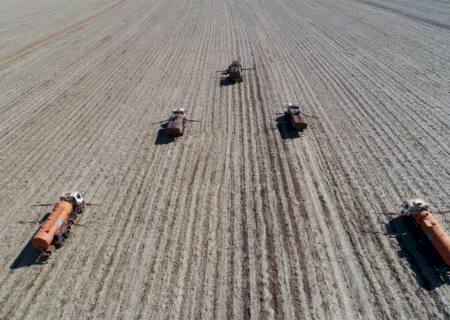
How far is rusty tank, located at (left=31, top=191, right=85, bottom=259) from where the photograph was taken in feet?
31.7

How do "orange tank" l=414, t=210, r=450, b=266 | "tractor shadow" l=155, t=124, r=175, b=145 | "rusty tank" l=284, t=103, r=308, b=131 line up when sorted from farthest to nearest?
"tractor shadow" l=155, t=124, r=175, b=145 < "rusty tank" l=284, t=103, r=308, b=131 < "orange tank" l=414, t=210, r=450, b=266

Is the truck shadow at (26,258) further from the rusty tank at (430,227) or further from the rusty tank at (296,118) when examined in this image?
the rusty tank at (430,227)

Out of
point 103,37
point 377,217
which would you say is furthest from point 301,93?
point 103,37

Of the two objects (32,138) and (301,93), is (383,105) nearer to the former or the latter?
(301,93)

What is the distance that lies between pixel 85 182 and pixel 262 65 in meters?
15.2

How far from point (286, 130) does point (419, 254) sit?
7.87 meters

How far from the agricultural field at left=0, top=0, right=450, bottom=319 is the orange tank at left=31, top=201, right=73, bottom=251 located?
2.12 ft

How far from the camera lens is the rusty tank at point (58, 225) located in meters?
9.66

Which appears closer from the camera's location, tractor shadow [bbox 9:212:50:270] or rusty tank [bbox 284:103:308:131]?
tractor shadow [bbox 9:212:50:270]

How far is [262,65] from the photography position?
2294 centimetres

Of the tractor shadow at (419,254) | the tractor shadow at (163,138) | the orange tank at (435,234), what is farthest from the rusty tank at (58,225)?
the orange tank at (435,234)

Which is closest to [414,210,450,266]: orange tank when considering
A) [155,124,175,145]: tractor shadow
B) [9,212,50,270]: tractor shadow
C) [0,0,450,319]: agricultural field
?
[0,0,450,319]: agricultural field

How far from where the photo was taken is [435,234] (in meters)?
8.91

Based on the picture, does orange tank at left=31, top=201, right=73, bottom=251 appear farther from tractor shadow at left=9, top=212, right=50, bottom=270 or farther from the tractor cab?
the tractor cab
